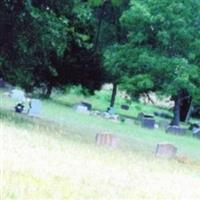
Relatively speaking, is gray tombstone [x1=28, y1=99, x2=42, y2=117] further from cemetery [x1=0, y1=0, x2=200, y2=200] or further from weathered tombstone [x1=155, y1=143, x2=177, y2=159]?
weathered tombstone [x1=155, y1=143, x2=177, y2=159]

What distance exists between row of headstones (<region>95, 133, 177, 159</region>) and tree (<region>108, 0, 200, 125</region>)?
1814 centimetres

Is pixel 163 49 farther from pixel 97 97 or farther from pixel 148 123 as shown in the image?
pixel 97 97

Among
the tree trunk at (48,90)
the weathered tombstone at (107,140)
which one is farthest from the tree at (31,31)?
the tree trunk at (48,90)

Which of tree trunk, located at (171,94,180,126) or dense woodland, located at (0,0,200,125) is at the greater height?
dense woodland, located at (0,0,200,125)

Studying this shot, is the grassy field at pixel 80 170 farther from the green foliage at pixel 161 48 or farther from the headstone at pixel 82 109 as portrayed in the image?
the green foliage at pixel 161 48

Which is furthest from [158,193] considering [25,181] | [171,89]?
[171,89]

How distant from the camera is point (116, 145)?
1981 centimetres

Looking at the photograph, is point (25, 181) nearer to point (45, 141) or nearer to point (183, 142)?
point (45, 141)

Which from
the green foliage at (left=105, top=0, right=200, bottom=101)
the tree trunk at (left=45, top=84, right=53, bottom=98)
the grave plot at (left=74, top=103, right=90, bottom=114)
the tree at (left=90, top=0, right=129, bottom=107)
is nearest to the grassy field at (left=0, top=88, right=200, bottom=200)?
the grave plot at (left=74, top=103, right=90, bottom=114)

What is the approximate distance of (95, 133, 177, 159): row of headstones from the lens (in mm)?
19453

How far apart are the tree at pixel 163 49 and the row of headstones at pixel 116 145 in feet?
59.5

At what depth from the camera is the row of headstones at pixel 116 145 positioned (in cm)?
1945

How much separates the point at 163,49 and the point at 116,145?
21.8 metres

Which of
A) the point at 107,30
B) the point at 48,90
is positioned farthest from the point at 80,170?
the point at 107,30
